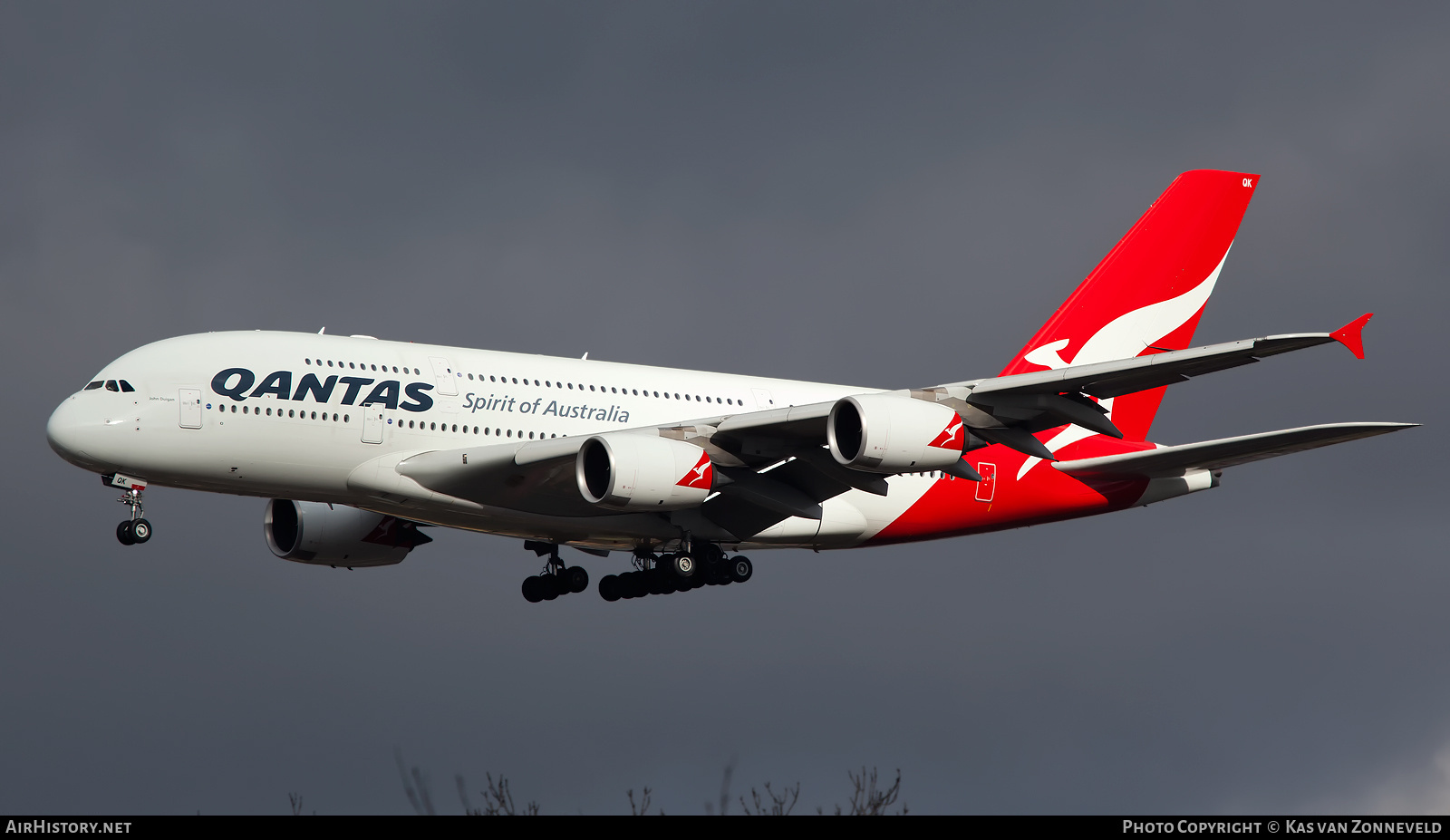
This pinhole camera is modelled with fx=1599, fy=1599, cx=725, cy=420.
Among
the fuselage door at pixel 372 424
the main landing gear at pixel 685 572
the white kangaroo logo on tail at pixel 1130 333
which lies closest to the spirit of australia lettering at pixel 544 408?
the fuselage door at pixel 372 424

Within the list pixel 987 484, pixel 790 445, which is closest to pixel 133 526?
pixel 790 445

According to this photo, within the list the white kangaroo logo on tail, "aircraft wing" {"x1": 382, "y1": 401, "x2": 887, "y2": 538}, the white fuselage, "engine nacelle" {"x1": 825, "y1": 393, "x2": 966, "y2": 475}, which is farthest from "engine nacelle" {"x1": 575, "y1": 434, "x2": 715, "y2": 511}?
the white kangaroo logo on tail

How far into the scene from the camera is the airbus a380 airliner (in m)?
30.0

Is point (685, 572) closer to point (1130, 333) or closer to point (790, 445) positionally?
point (790, 445)

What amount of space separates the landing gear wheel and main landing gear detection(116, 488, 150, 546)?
12.2 m

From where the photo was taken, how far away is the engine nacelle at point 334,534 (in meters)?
38.9

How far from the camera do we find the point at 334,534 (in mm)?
38969

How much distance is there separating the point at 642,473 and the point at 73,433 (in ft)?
34.8

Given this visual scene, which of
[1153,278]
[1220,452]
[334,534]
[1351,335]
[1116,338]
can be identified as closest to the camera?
[1351,335]

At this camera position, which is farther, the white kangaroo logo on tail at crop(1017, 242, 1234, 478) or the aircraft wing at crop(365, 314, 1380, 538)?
the white kangaroo logo on tail at crop(1017, 242, 1234, 478)

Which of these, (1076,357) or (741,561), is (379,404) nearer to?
(741,561)

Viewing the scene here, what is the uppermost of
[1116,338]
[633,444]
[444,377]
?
[1116,338]

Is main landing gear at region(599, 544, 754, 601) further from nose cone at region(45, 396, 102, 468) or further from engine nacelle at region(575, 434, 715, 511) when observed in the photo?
nose cone at region(45, 396, 102, 468)

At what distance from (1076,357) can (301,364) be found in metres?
18.7
